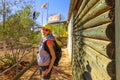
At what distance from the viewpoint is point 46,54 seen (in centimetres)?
420

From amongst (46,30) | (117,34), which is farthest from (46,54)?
(117,34)

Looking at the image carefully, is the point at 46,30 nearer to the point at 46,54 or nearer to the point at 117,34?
the point at 46,54

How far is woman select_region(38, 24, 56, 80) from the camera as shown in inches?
162

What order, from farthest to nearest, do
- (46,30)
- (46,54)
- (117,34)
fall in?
(46,30)
(46,54)
(117,34)

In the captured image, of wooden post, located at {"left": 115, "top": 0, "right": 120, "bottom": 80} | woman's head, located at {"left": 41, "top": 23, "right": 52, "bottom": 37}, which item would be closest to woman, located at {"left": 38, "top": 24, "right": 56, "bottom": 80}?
woman's head, located at {"left": 41, "top": 23, "right": 52, "bottom": 37}

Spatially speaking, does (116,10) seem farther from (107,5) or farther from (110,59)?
(110,59)

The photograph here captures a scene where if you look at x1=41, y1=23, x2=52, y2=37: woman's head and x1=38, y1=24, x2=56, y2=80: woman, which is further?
x1=41, y1=23, x2=52, y2=37: woman's head

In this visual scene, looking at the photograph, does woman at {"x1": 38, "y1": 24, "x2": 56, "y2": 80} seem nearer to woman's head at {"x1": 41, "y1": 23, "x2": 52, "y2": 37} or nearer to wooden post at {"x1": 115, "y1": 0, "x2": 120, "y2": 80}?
woman's head at {"x1": 41, "y1": 23, "x2": 52, "y2": 37}

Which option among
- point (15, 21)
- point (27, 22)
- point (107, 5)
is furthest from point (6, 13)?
point (107, 5)

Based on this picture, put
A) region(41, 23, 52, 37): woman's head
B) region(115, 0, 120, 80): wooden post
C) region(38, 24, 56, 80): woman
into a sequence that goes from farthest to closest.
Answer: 1. region(41, 23, 52, 37): woman's head
2. region(38, 24, 56, 80): woman
3. region(115, 0, 120, 80): wooden post

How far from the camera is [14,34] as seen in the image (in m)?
11.6

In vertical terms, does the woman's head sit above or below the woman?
above

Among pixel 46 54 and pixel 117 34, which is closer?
pixel 117 34

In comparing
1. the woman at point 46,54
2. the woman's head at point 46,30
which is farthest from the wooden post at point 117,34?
the woman's head at point 46,30
